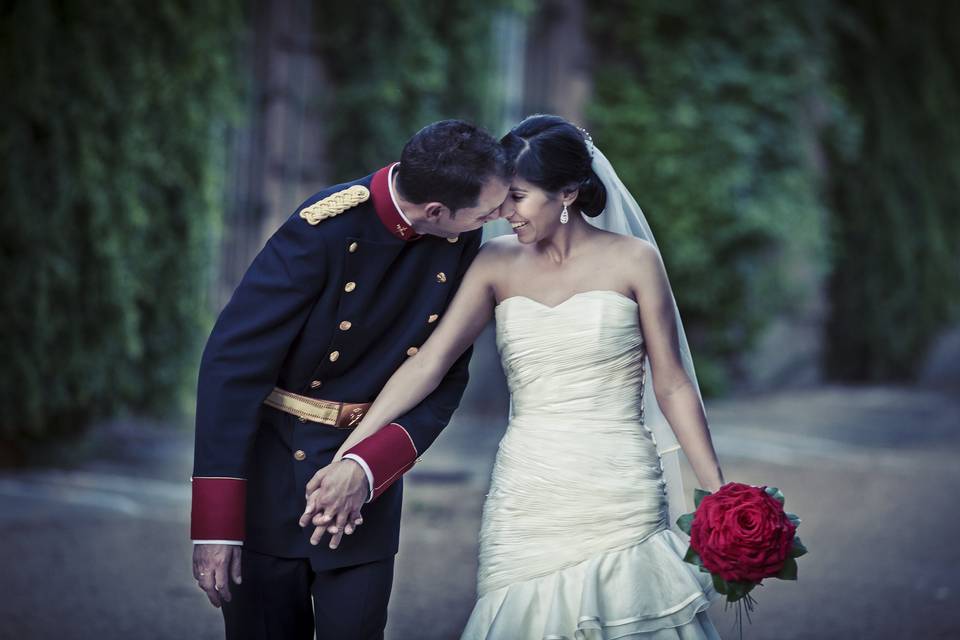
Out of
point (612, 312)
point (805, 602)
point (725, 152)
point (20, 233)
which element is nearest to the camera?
point (612, 312)

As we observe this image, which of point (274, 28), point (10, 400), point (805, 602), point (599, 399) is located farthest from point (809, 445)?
point (599, 399)

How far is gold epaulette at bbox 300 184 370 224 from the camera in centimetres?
269

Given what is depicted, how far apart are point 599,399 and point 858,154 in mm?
11747

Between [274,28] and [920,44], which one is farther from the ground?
[920,44]

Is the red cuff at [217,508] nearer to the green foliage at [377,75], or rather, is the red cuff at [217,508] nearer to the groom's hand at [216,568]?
the groom's hand at [216,568]

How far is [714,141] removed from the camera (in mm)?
11664

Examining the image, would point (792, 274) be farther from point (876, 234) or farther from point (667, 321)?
point (667, 321)

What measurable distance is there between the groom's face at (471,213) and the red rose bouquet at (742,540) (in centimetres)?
79

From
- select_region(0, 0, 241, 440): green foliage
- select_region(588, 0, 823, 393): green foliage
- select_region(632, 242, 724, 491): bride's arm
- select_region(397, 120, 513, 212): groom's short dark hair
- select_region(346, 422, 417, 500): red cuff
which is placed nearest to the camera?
select_region(397, 120, 513, 212): groom's short dark hair

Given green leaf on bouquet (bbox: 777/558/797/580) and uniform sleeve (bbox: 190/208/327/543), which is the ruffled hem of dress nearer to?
green leaf on bouquet (bbox: 777/558/797/580)

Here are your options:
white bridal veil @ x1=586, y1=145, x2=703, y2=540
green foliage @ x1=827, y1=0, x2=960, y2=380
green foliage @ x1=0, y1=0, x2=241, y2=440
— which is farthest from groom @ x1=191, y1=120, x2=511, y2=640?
green foliage @ x1=827, y1=0, x2=960, y2=380

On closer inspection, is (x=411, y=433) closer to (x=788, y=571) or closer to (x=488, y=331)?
(x=788, y=571)

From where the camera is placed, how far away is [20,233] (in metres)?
6.42

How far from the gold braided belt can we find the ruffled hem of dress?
603 mm
